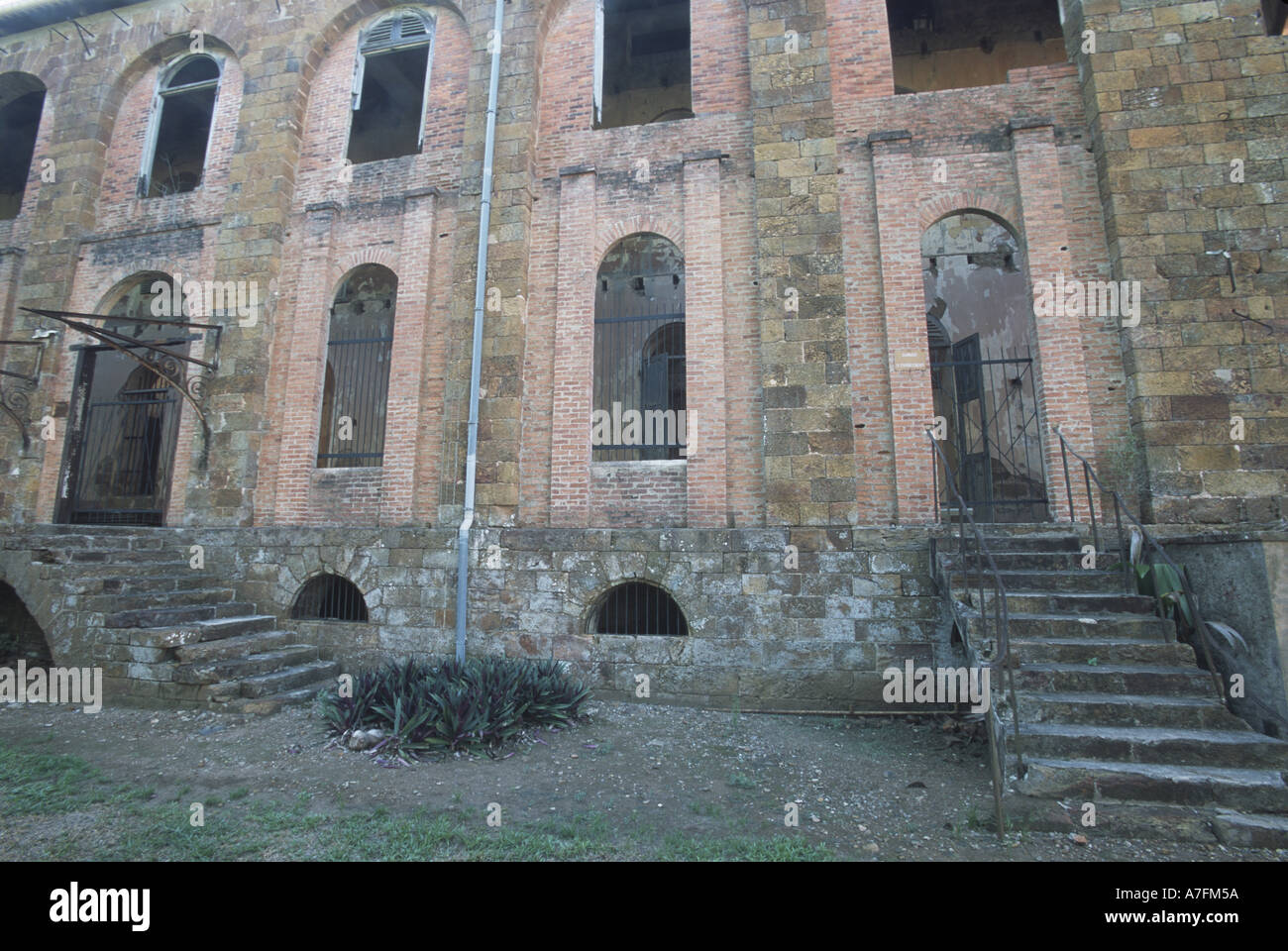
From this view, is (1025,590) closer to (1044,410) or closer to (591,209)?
(1044,410)

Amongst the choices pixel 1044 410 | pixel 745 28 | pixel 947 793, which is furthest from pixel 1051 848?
pixel 745 28

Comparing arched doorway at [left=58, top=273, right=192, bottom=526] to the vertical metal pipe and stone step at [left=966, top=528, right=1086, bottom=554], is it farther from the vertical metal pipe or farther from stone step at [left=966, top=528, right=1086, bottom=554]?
stone step at [left=966, top=528, right=1086, bottom=554]

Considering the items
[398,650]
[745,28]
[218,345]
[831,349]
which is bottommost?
[398,650]

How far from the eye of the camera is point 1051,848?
3943mm

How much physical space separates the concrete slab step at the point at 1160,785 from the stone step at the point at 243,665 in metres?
7.42

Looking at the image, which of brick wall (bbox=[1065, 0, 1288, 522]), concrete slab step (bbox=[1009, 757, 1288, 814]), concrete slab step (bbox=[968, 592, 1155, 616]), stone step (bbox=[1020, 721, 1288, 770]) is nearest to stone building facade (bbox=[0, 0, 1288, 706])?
brick wall (bbox=[1065, 0, 1288, 522])

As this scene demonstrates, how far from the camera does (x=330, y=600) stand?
8.84 metres

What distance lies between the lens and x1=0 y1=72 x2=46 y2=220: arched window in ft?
40.8

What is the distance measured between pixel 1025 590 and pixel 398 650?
6.96 m

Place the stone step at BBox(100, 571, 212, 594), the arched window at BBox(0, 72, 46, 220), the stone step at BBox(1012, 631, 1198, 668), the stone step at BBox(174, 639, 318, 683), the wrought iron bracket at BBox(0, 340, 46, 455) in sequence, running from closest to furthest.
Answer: the stone step at BBox(1012, 631, 1198, 668) < the stone step at BBox(174, 639, 318, 683) < the stone step at BBox(100, 571, 212, 594) < the wrought iron bracket at BBox(0, 340, 46, 455) < the arched window at BBox(0, 72, 46, 220)

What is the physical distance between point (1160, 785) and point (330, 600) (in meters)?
8.93

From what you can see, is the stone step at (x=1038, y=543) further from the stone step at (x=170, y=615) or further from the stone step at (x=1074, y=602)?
the stone step at (x=170, y=615)

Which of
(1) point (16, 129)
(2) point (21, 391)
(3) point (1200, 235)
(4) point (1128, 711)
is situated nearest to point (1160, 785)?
(4) point (1128, 711)

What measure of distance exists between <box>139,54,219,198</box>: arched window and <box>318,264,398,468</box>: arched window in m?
3.39
